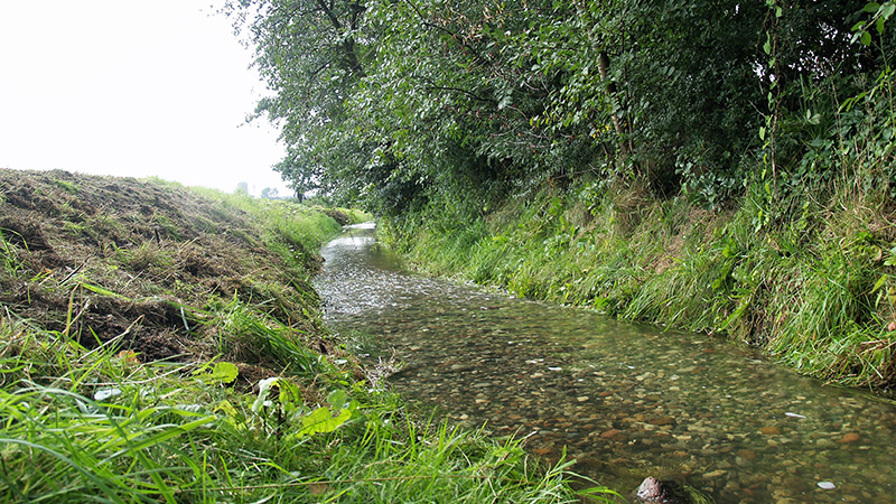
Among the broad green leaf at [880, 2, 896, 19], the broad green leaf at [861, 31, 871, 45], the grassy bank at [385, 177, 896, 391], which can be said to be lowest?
the grassy bank at [385, 177, 896, 391]

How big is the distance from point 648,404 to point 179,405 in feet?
8.10

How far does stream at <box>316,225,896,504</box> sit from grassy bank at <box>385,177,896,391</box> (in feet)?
0.81

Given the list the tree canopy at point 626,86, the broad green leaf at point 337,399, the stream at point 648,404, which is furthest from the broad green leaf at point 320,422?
the tree canopy at point 626,86

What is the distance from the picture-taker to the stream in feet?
7.37

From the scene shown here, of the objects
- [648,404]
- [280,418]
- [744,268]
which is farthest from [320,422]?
[744,268]

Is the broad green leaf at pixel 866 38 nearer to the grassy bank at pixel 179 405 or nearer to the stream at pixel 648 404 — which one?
the stream at pixel 648 404

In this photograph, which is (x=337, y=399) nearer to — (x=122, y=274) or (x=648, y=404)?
(x=648, y=404)

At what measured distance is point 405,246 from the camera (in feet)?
47.3

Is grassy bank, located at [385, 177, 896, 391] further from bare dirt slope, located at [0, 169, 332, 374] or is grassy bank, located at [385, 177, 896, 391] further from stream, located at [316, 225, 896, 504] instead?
bare dirt slope, located at [0, 169, 332, 374]

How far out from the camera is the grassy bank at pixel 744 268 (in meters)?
3.36

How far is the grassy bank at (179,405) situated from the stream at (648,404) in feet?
1.23

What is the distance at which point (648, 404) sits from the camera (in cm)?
305

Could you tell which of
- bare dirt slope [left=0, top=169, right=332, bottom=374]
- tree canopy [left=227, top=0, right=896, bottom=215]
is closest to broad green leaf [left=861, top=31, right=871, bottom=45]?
tree canopy [left=227, top=0, right=896, bottom=215]

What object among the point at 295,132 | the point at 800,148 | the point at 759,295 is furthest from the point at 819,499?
the point at 295,132
